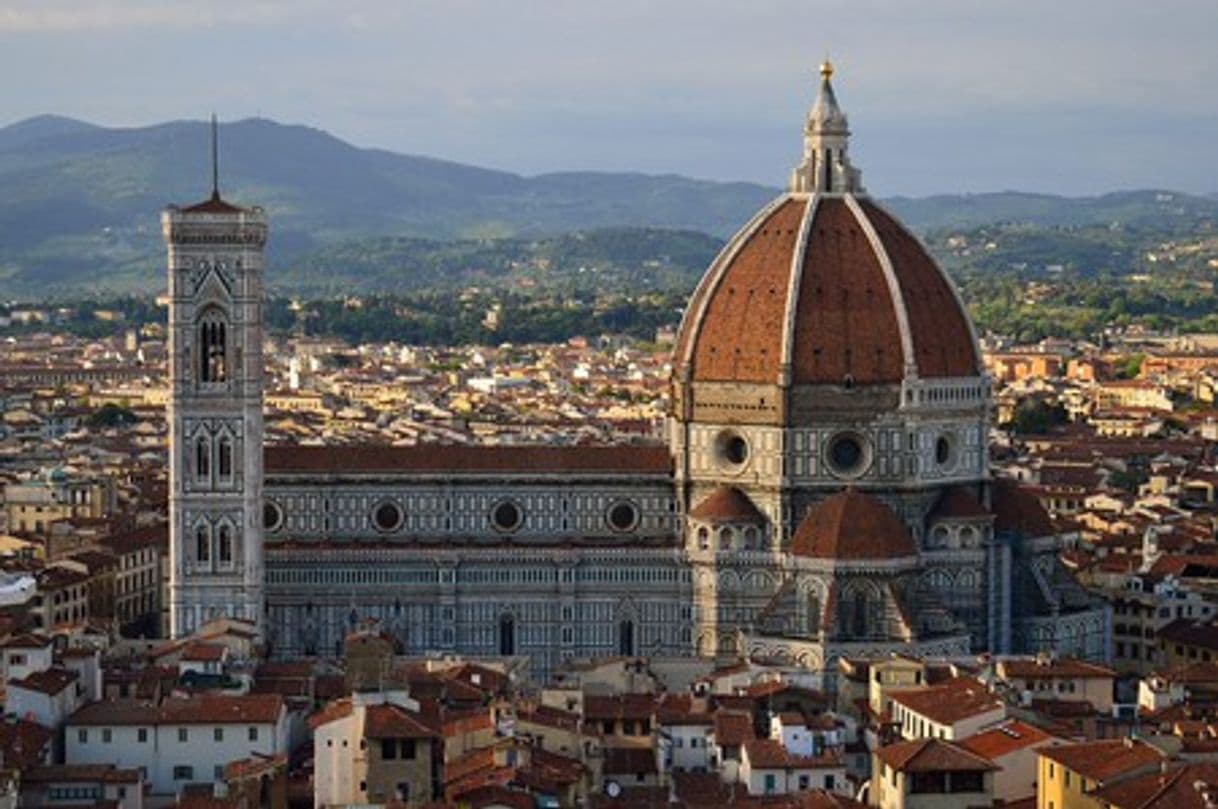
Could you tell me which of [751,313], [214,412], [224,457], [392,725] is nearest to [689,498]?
[751,313]

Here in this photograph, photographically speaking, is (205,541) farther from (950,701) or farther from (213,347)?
(950,701)

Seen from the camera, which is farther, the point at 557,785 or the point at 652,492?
the point at 652,492

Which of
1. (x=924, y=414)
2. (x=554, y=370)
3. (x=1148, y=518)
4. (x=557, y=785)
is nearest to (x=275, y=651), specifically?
(x=924, y=414)

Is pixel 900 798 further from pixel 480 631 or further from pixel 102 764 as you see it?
pixel 480 631

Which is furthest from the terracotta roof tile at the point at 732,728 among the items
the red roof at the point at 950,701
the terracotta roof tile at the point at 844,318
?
the terracotta roof tile at the point at 844,318

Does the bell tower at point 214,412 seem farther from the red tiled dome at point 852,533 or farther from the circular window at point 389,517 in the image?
the red tiled dome at point 852,533

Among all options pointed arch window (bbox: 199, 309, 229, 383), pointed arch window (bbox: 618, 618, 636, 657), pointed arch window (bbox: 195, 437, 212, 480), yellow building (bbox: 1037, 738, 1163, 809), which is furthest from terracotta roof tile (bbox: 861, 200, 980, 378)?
yellow building (bbox: 1037, 738, 1163, 809)

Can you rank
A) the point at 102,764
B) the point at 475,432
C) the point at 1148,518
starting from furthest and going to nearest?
the point at 475,432 < the point at 1148,518 < the point at 102,764
